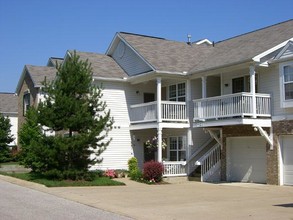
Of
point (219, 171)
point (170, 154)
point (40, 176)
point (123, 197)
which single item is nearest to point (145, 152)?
point (170, 154)

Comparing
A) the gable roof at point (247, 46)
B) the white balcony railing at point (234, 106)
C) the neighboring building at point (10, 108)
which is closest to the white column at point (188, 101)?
the gable roof at point (247, 46)

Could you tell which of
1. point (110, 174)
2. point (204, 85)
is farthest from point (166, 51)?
point (110, 174)

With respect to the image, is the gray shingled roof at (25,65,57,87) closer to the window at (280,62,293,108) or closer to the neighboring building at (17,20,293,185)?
the neighboring building at (17,20,293,185)

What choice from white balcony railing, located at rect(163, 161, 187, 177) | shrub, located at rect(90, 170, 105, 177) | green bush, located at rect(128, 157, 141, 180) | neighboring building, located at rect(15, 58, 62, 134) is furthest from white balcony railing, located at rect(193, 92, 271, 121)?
neighboring building, located at rect(15, 58, 62, 134)

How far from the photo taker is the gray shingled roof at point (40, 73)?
33.4 meters

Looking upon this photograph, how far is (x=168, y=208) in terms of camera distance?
1396 centimetres

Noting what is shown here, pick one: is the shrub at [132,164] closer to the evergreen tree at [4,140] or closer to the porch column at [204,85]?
the porch column at [204,85]

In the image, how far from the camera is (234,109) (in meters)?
21.8

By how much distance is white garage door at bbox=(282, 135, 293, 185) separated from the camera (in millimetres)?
21391

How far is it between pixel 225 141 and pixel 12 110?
31.2 meters

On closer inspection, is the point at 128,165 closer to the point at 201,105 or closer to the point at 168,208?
the point at 201,105

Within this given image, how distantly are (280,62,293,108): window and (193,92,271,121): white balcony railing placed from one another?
3.22 ft

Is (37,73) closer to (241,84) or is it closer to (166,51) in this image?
(166,51)

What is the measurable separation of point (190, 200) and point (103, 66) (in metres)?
14.6
